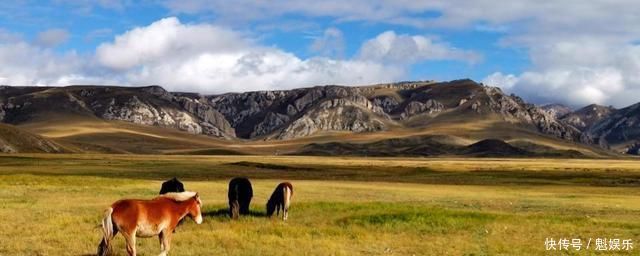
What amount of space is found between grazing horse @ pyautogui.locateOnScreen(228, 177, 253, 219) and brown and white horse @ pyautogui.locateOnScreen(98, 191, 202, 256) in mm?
11065

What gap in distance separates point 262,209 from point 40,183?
2904 cm

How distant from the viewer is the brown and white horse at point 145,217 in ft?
52.5

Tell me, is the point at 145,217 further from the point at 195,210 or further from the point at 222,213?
the point at 222,213

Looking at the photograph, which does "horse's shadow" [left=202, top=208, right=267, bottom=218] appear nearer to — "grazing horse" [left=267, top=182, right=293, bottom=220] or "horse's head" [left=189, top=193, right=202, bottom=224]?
"grazing horse" [left=267, top=182, right=293, bottom=220]

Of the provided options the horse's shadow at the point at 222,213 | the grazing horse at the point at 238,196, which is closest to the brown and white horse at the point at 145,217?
the grazing horse at the point at 238,196

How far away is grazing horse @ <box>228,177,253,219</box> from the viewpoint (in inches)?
1137

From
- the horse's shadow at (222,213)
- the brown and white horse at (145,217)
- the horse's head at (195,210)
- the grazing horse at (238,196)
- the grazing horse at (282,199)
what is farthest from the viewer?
the horse's shadow at (222,213)

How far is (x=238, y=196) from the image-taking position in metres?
29.6

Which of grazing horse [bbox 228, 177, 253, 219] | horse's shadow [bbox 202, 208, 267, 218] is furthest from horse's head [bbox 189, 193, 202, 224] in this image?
horse's shadow [bbox 202, 208, 267, 218]

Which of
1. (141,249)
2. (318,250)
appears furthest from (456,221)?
(141,249)

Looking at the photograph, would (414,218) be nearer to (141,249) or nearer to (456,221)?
(456,221)

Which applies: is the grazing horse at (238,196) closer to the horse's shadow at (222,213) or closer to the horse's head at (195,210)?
the horse's shadow at (222,213)

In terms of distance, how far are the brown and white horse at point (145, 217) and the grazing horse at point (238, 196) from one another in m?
11.1

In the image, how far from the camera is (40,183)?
5378 cm
